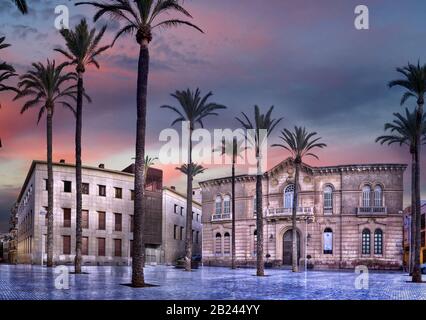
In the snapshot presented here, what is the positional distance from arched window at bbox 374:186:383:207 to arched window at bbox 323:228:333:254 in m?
5.84

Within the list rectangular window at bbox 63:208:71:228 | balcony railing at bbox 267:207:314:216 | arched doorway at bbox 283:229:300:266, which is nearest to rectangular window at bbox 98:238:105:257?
rectangular window at bbox 63:208:71:228

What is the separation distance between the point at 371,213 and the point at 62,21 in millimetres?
41408

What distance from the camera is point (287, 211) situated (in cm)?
6369

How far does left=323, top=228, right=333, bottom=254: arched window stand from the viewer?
2417 inches

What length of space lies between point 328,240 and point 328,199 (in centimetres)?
451

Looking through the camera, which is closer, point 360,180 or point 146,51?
point 146,51

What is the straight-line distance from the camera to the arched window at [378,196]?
60031 millimetres

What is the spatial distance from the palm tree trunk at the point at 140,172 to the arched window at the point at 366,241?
130 ft

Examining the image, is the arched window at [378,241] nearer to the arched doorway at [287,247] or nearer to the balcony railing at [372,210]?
the balcony railing at [372,210]

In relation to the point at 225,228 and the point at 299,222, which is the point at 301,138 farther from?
the point at 225,228

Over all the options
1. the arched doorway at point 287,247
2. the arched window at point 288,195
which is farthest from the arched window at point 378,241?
the arched window at point 288,195

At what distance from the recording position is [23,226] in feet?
267

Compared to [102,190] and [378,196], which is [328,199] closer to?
[378,196]
